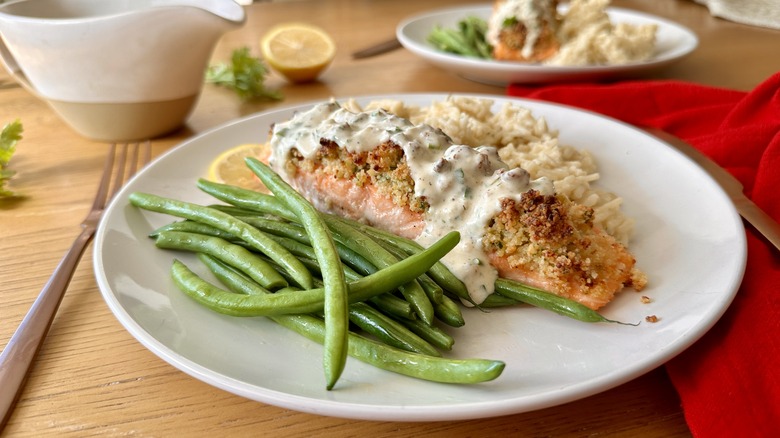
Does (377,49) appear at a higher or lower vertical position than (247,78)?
lower

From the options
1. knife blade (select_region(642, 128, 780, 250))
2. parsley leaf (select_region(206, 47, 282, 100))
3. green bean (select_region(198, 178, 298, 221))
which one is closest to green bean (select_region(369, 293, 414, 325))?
green bean (select_region(198, 178, 298, 221))

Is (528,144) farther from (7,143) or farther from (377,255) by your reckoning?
(7,143)

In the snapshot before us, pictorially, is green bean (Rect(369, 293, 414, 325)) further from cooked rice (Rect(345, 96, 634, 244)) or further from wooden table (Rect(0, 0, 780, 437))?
cooked rice (Rect(345, 96, 634, 244))

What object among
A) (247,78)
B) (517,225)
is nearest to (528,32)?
(247,78)

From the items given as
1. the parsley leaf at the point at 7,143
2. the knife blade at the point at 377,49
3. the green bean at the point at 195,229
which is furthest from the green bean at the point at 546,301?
the knife blade at the point at 377,49

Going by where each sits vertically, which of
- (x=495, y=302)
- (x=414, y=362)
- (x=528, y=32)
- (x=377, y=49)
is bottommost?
(x=377, y=49)

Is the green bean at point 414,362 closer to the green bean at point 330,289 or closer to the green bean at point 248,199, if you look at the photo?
the green bean at point 330,289
